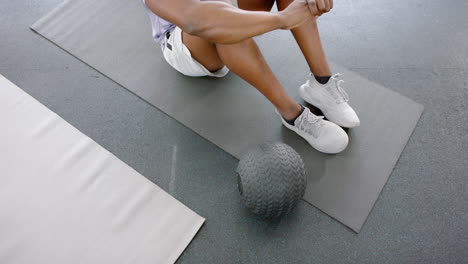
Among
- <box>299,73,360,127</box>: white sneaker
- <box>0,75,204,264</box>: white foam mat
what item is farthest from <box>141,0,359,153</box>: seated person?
<box>0,75,204,264</box>: white foam mat

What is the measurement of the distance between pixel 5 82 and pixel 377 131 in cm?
176

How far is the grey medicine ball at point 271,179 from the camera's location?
3.61 feet

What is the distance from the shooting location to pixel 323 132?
134 cm

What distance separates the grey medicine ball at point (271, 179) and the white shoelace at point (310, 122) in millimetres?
221

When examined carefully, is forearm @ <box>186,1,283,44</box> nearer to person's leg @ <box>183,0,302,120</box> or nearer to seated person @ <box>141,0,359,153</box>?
seated person @ <box>141,0,359,153</box>

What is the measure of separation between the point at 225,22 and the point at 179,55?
15.5 inches

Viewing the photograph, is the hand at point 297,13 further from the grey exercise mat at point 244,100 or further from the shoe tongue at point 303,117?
the grey exercise mat at point 244,100

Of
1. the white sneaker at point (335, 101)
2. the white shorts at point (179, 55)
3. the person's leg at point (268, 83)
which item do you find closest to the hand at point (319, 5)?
the person's leg at point (268, 83)

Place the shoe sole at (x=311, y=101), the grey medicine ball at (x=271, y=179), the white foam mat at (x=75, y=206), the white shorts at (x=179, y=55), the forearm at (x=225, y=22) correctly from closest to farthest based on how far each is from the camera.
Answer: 1. the forearm at (x=225, y=22)
2. the grey medicine ball at (x=271, y=179)
3. the white foam mat at (x=75, y=206)
4. the white shorts at (x=179, y=55)
5. the shoe sole at (x=311, y=101)

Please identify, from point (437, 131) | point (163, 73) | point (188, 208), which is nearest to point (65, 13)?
point (163, 73)

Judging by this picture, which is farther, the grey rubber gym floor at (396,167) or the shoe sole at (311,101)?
the shoe sole at (311,101)

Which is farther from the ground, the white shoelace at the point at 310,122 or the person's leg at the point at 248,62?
the person's leg at the point at 248,62

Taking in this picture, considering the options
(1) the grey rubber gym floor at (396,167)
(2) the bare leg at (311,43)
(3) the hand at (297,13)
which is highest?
(3) the hand at (297,13)

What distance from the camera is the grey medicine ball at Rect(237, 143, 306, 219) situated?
110 cm
